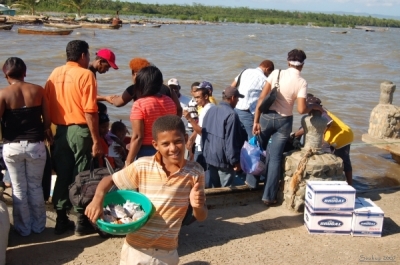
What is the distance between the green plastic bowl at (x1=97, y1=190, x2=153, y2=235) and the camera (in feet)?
8.89

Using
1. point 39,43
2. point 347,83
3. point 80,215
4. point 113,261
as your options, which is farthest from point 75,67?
point 39,43

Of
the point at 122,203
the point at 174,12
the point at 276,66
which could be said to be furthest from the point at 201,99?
the point at 174,12

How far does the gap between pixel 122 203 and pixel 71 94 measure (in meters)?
1.57

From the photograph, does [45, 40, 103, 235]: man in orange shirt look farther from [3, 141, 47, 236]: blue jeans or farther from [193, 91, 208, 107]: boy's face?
[193, 91, 208, 107]: boy's face

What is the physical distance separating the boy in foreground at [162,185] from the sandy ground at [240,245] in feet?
3.93

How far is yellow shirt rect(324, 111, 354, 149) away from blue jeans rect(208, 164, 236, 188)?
47.2 inches

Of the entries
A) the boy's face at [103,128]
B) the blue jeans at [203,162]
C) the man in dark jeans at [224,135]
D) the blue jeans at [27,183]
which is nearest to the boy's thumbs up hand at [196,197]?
the blue jeans at [27,183]

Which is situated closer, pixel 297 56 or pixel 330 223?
pixel 330 223

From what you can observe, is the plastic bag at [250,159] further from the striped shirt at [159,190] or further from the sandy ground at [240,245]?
the striped shirt at [159,190]

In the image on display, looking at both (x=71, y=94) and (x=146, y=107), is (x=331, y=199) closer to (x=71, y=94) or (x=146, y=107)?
(x=146, y=107)

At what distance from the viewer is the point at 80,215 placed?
429 cm

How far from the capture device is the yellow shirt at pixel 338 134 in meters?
5.55

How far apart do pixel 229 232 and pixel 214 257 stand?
1.79ft

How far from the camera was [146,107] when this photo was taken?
13.3 ft
